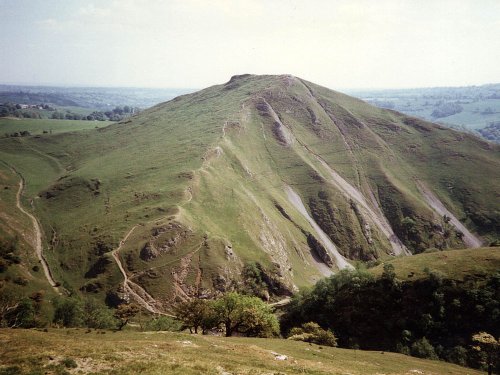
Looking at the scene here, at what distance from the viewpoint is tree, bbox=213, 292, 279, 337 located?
68.4 meters

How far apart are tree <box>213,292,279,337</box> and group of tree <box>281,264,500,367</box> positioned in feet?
84.7

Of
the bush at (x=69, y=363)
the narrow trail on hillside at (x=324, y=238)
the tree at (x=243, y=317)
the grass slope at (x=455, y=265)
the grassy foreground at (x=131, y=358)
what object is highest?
the bush at (x=69, y=363)

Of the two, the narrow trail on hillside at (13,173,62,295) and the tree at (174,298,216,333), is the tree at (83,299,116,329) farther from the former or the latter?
the tree at (174,298,216,333)

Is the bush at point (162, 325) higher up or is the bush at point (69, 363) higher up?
the bush at point (69, 363)

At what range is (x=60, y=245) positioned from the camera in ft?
440

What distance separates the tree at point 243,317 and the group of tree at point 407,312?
84.7 ft

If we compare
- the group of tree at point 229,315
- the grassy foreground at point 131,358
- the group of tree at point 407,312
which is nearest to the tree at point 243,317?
the group of tree at point 229,315

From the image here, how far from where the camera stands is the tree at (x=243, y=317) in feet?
224

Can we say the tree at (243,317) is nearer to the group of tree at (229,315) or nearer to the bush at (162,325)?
the group of tree at (229,315)

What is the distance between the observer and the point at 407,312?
88000 millimetres

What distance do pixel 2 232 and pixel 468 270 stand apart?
501ft

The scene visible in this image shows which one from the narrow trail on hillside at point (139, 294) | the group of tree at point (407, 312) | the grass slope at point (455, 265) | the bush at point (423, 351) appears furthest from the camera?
the narrow trail on hillside at point (139, 294)

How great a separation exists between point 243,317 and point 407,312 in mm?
46001

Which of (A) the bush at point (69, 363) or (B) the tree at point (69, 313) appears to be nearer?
(A) the bush at point (69, 363)
